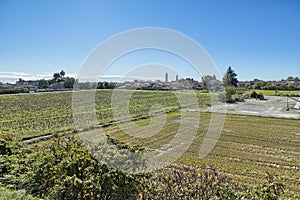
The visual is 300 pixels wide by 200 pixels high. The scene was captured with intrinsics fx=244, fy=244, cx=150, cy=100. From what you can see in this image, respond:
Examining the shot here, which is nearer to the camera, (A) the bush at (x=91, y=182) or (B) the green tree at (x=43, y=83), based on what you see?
(A) the bush at (x=91, y=182)

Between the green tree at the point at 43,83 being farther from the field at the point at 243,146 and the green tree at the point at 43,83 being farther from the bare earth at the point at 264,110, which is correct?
the field at the point at 243,146

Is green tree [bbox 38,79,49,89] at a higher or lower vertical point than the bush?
higher

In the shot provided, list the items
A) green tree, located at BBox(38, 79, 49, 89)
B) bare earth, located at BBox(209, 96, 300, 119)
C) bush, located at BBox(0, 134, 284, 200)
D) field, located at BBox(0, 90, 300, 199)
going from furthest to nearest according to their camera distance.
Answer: green tree, located at BBox(38, 79, 49, 89) < bare earth, located at BBox(209, 96, 300, 119) < field, located at BBox(0, 90, 300, 199) < bush, located at BBox(0, 134, 284, 200)

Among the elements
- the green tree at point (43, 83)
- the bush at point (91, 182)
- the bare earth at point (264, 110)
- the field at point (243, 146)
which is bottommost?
the field at point (243, 146)

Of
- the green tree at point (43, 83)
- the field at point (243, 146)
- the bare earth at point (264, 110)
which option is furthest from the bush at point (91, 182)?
the green tree at point (43, 83)

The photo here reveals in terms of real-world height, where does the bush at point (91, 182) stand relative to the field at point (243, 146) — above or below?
above

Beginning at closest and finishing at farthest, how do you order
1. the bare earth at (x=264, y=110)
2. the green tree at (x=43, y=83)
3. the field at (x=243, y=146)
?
the field at (x=243, y=146), the bare earth at (x=264, y=110), the green tree at (x=43, y=83)

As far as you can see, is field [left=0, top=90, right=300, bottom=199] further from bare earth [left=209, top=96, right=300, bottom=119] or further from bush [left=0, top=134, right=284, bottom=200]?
bare earth [left=209, top=96, right=300, bottom=119]

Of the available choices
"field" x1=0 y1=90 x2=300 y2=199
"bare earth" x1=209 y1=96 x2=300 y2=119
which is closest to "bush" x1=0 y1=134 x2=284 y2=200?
"field" x1=0 y1=90 x2=300 y2=199

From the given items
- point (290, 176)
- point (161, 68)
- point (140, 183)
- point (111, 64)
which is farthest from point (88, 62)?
point (290, 176)

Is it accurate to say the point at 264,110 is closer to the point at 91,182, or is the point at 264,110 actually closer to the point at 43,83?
the point at 91,182

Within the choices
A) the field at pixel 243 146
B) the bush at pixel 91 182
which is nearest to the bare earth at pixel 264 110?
the field at pixel 243 146

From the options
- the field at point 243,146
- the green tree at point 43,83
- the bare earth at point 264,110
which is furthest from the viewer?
the green tree at point 43,83

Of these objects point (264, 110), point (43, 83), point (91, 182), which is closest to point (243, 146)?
point (91, 182)
